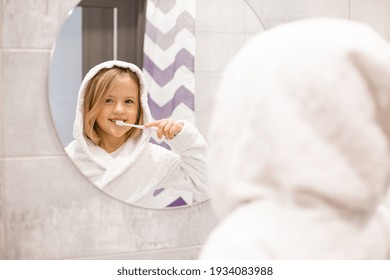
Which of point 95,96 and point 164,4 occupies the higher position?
point 164,4

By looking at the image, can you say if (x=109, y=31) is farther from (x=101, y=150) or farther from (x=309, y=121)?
(x=309, y=121)

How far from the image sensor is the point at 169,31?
1.23 metres

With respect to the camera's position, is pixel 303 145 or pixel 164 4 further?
pixel 164 4

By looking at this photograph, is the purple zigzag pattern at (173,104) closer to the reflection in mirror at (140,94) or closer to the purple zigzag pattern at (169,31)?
the reflection in mirror at (140,94)

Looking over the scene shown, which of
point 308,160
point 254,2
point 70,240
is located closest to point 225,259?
point 308,160

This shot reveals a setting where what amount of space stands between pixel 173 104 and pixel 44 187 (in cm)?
36

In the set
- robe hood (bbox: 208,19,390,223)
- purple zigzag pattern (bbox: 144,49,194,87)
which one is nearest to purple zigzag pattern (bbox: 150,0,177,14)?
purple zigzag pattern (bbox: 144,49,194,87)

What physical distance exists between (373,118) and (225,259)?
166 millimetres

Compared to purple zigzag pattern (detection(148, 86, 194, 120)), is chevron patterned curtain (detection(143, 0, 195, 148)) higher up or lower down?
higher up

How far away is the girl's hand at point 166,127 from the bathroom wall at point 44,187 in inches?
2.7

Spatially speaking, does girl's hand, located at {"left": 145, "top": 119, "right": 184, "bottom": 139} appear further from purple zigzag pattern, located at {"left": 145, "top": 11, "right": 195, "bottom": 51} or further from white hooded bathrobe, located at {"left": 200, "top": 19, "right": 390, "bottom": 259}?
white hooded bathrobe, located at {"left": 200, "top": 19, "right": 390, "bottom": 259}

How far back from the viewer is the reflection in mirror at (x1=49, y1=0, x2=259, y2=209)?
45.2 inches

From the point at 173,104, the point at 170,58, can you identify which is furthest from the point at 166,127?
the point at 170,58

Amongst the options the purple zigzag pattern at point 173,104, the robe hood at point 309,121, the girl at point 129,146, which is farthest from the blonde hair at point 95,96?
the robe hood at point 309,121
